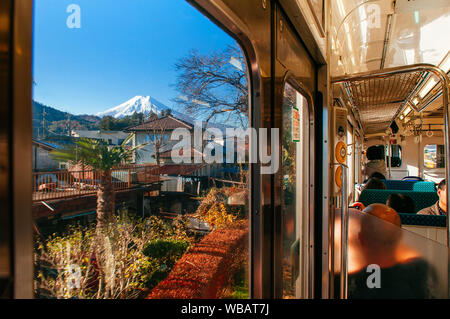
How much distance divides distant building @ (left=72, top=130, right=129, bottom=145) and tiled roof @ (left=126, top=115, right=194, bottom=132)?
0.03 meters

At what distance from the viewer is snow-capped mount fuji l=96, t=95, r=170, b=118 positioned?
609mm

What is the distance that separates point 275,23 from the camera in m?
1.19

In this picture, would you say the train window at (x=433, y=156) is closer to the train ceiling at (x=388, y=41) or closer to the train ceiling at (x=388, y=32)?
the train ceiling at (x=388, y=41)

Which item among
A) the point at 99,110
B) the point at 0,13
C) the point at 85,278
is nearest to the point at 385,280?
the point at 85,278

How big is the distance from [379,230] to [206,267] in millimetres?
1606

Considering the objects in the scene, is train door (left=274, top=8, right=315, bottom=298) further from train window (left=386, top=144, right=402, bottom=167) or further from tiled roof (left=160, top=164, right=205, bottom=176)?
train window (left=386, top=144, right=402, bottom=167)

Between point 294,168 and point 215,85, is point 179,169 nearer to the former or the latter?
point 215,85

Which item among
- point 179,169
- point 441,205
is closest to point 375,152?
point 441,205

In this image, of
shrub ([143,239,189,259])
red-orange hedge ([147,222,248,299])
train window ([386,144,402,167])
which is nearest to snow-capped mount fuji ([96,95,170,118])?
shrub ([143,239,189,259])

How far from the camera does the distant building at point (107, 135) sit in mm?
554

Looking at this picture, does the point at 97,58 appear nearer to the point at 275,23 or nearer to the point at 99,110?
the point at 99,110

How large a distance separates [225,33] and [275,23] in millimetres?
360

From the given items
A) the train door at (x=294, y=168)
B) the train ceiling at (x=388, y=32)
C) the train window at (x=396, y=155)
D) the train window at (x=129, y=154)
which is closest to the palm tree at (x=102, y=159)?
the train window at (x=129, y=154)

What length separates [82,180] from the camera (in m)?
0.57
